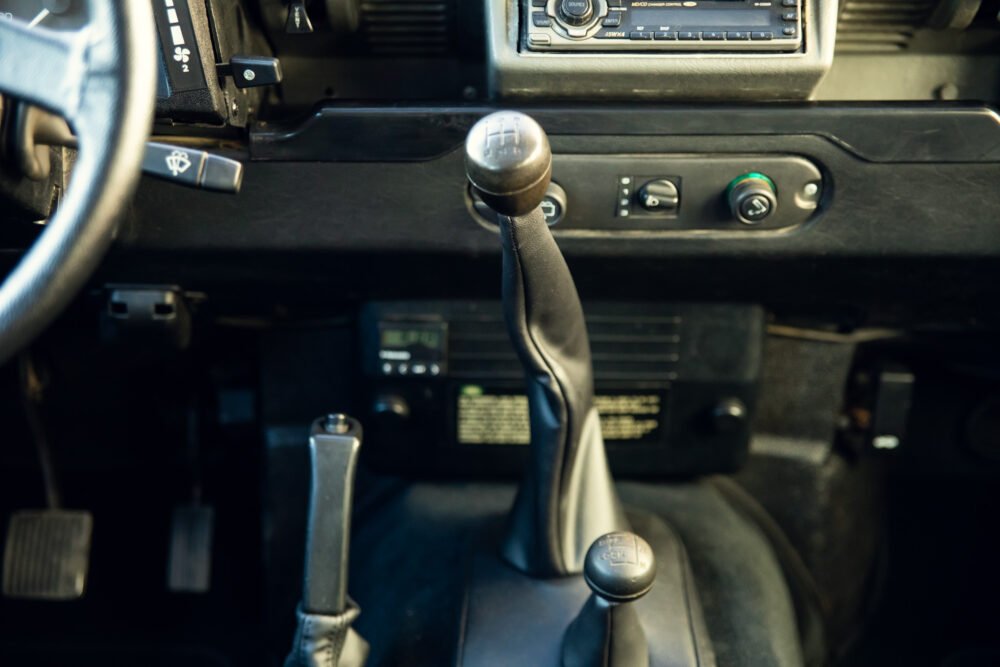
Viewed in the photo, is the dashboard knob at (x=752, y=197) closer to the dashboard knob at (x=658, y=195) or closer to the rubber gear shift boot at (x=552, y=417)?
the dashboard knob at (x=658, y=195)

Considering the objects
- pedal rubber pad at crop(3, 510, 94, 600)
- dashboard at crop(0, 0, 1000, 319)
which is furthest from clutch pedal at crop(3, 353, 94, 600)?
dashboard at crop(0, 0, 1000, 319)

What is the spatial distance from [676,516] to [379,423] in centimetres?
38

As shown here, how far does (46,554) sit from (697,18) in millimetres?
1117

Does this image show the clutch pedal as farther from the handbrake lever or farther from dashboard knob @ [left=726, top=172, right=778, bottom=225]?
dashboard knob @ [left=726, top=172, right=778, bottom=225]

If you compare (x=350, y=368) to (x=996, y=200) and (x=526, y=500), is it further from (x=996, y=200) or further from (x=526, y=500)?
(x=996, y=200)

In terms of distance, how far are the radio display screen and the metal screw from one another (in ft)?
1.49

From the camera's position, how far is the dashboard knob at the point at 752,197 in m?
1.07

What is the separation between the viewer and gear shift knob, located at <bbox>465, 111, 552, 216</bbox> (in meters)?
0.73

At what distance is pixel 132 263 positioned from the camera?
1.16m

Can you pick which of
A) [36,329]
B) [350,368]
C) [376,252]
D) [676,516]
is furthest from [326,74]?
[676,516]

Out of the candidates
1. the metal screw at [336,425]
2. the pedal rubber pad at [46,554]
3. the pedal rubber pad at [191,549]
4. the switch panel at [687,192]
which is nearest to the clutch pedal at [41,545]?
the pedal rubber pad at [46,554]

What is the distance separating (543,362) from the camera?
3.19 ft

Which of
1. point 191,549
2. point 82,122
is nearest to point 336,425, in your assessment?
point 82,122

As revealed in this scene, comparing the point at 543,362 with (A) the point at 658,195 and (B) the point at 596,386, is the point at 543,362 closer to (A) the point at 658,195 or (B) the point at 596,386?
(A) the point at 658,195
